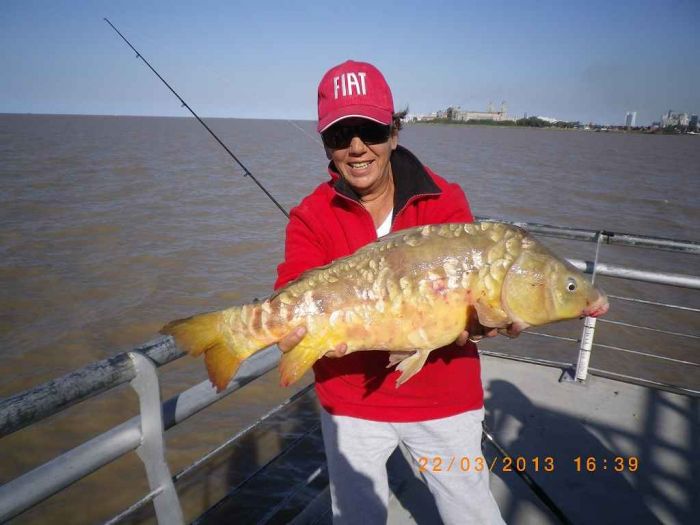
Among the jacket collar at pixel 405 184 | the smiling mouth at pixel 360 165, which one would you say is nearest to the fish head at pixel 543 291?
the jacket collar at pixel 405 184

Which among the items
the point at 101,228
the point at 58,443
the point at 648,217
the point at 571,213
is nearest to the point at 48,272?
the point at 101,228

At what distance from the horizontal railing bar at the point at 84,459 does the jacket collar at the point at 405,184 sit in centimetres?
118

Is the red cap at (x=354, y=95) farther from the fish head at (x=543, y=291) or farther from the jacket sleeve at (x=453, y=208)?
the fish head at (x=543, y=291)

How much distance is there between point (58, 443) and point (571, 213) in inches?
705

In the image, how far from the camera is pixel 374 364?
242 centimetres

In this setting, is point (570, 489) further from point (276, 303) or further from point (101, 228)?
point (101, 228)

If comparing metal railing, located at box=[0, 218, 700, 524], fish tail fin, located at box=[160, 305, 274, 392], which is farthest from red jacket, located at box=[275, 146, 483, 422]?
metal railing, located at box=[0, 218, 700, 524]

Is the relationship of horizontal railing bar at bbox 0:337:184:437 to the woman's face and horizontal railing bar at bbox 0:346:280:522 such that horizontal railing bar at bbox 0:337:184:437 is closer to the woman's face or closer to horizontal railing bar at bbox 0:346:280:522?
horizontal railing bar at bbox 0:346:280:522

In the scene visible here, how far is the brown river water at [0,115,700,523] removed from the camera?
6168 mm

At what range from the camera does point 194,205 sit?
18.5 m

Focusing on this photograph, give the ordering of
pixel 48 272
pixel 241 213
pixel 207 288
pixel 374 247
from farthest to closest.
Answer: pixel 241 213 → pixel 48 272 → pixel 207 288 → pixel 374 247

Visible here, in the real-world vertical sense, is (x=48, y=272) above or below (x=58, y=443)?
above

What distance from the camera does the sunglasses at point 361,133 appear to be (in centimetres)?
241

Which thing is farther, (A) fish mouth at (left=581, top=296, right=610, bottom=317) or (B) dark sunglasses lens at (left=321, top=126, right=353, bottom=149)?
(B) dark sunglasses lens at (left=321, top=126, right=353, bottom=149)
